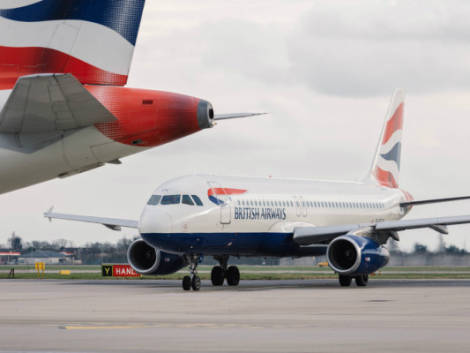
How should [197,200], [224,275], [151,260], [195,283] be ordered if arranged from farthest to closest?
[151,260] < [224,275] < [197,200] < [195,283]

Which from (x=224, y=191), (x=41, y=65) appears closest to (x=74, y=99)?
(x=41, y=65)

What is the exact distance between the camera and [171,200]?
31094 mm

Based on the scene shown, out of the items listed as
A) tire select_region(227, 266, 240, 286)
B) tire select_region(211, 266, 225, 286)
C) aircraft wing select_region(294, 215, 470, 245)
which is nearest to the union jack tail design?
aircraft wing select_region(294, 215, 470, 245)

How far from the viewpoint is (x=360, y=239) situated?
33250mm

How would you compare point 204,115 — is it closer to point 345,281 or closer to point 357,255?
point 357,255

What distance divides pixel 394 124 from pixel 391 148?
1.28m

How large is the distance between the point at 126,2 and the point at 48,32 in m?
0.97

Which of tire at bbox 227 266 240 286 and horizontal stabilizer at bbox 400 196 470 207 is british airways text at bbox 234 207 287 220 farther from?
horizontal stabilizer at bbox 400 196 470 207

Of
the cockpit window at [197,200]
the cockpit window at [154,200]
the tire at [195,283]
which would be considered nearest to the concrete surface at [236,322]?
the tire at [195,283]

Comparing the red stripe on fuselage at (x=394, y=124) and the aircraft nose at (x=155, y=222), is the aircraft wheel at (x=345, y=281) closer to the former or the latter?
the aircraft nose at (x=155, y=222)

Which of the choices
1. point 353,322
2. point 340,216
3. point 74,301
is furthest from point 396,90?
point 353,322

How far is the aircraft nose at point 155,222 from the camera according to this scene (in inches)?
1184

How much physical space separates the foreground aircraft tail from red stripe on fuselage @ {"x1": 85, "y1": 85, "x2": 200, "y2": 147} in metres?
0.74

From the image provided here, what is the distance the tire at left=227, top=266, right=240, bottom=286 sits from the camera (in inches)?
1406
